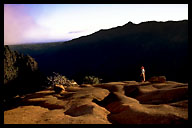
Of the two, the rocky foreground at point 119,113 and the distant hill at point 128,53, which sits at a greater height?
the distant hill at point 128,53

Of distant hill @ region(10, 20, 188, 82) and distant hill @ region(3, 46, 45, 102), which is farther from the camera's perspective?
distant hill @ region(10, 20, 188, 82)

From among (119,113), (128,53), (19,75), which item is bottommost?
(19,75)

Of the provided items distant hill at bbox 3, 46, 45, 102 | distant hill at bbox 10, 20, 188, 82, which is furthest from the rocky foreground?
distant hill at bbox 10, 20, 188, 82

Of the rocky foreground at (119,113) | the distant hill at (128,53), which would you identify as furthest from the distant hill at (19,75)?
the rocky foreground at (119,113)

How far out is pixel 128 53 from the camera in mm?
62781

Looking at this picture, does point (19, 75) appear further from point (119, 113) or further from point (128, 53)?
point (128, 53)

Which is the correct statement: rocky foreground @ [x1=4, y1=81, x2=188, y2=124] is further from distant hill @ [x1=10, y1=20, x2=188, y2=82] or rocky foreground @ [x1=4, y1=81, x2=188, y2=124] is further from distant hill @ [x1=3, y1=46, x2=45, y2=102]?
distant hill @ [x1=10, y1=20, x2=188, y2=82]

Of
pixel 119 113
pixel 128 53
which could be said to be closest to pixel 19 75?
pixel 119 113

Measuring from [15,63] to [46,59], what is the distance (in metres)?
62.1

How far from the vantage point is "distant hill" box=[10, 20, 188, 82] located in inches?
1845

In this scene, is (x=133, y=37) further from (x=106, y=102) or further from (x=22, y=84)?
(x=106, y=102)

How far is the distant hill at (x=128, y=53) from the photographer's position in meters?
46.9

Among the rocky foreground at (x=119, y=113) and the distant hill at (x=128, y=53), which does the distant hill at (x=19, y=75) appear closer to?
the distant hill at (x=128, y=53)

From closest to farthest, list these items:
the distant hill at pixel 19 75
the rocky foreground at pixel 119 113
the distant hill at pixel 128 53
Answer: the rocky foreground at pixel 119 113 → the distant hill at pixel 19 75 → the distant hill at pixel 128 53
